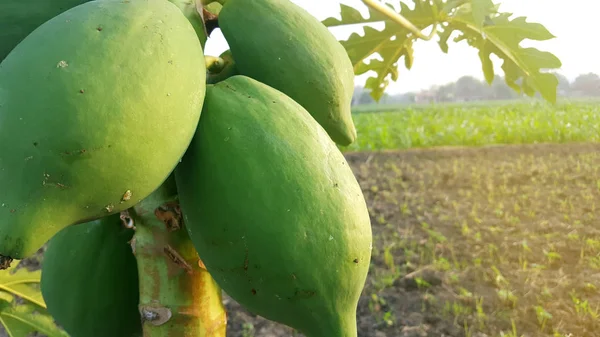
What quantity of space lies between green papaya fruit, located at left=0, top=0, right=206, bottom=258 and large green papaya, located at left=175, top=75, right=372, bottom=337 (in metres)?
0.07

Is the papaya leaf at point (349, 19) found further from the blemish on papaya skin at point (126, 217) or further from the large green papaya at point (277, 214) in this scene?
the large green papaya at point (277, 214)

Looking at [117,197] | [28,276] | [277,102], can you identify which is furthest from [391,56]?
[117,197]

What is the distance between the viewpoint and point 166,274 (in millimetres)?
990

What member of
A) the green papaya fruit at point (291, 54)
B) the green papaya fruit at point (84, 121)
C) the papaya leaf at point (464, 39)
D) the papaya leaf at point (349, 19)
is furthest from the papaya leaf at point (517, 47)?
the green papaya fruit at point (84, 121)

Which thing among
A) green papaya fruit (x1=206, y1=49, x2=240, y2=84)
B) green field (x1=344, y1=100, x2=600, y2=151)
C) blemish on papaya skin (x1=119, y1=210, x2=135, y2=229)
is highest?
green papaya fruit (x1=206, y1=49, x2=240, y2=84)

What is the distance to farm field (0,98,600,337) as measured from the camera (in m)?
3.35

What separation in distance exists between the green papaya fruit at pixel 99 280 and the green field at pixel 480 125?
439 centimetres

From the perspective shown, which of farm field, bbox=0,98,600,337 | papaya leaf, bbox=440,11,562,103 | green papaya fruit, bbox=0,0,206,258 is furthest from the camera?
farm field, bbox=0,98,600,337

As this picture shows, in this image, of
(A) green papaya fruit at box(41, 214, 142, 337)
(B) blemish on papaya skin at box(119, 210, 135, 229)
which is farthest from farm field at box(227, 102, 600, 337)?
(B) blemish on papaya skin at box(119, 210, 135, 229)

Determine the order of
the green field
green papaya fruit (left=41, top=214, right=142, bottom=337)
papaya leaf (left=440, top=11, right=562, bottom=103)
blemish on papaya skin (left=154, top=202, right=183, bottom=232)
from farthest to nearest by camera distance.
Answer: the green field
papaya leaf (left=440, top=11, right=562, bottom=103)
green papaya fruit (left=41, top=214, right=142, bottom=337)
blemish on papaya skin (left=154, top=202, right=183, bottom=232)

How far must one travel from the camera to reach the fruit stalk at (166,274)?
98 centimetres

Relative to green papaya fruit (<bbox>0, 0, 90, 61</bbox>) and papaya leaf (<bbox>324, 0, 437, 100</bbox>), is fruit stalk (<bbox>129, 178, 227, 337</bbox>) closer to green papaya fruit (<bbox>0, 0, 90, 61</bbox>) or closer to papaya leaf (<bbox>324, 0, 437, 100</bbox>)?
green papaya fruit (<bbox>0, 0, 90, 61</bbox>)

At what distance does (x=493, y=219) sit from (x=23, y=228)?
13.7ft

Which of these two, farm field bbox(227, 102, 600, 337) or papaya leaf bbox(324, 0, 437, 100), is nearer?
papaya leaf bbox(324, 0, 437, 100)
